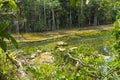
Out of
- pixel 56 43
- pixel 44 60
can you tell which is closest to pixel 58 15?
pixel 56 43

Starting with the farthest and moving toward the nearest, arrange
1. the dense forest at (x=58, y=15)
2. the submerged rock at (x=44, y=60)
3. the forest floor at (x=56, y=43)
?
the dense forest at (x=58, y=15)
the forest floor at (x=56, y=43)
the submerged rock at (x=44, y=60)

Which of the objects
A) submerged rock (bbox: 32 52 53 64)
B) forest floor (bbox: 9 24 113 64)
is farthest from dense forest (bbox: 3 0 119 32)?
submerged rock (bbox: 32 52 53 64)

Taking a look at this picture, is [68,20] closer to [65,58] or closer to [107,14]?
[107,14]

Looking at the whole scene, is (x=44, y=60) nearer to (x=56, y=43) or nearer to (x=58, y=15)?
(x=56, y=43)

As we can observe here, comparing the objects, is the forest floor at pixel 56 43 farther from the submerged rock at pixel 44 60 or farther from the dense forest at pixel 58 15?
the dense forest at pixel 58 15

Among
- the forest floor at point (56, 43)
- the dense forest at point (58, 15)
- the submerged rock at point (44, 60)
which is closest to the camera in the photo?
the submerged rock at point (44, 60)

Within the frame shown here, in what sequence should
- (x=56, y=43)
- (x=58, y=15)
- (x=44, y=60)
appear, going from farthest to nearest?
(x=58, y=15), (x=56, y=43), (x=44, y=60)

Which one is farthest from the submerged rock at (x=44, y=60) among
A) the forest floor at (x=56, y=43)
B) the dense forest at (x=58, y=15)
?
the dense forest at (x=58, y=15)

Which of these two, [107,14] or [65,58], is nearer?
[65,58]

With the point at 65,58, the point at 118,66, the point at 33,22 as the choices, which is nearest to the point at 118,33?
the point at 118,66

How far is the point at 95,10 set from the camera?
1863 inches

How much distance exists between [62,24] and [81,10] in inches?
156

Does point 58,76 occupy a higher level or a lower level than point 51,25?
higher

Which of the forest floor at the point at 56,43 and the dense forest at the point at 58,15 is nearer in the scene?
the forest floor at the point at 56,43
